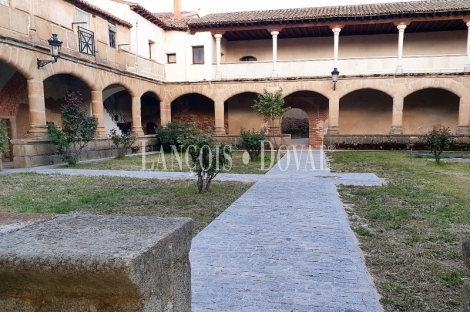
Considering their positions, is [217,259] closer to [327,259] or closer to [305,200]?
[327,259]

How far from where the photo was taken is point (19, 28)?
35.0ft

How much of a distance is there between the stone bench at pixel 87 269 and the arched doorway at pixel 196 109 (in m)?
21.0

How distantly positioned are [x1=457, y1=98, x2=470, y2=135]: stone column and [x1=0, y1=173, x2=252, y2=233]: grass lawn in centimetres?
1422

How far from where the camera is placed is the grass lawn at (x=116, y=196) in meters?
5.73

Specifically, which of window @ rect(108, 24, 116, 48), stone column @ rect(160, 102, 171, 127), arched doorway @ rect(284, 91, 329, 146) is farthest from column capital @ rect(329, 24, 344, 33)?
window @ rect(108, 24, 116, 48)

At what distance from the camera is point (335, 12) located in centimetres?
1825

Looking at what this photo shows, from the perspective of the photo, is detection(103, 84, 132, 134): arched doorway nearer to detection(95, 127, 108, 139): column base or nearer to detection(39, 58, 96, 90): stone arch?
detection(95, 127, 108, 139): column base

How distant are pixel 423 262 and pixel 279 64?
1664 cm

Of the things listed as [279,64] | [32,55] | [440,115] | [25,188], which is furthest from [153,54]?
[440,115]

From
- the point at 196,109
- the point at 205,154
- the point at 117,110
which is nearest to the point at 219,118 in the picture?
the point at 196,109

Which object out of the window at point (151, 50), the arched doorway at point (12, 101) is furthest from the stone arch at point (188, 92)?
the arched doorway at point (12, 101)

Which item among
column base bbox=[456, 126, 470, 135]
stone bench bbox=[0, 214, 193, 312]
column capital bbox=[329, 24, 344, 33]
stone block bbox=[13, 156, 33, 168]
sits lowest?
stone block bbox=[13, 156, 33, 168]

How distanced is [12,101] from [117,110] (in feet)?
22.1

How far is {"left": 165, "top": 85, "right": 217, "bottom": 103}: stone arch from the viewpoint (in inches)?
773
